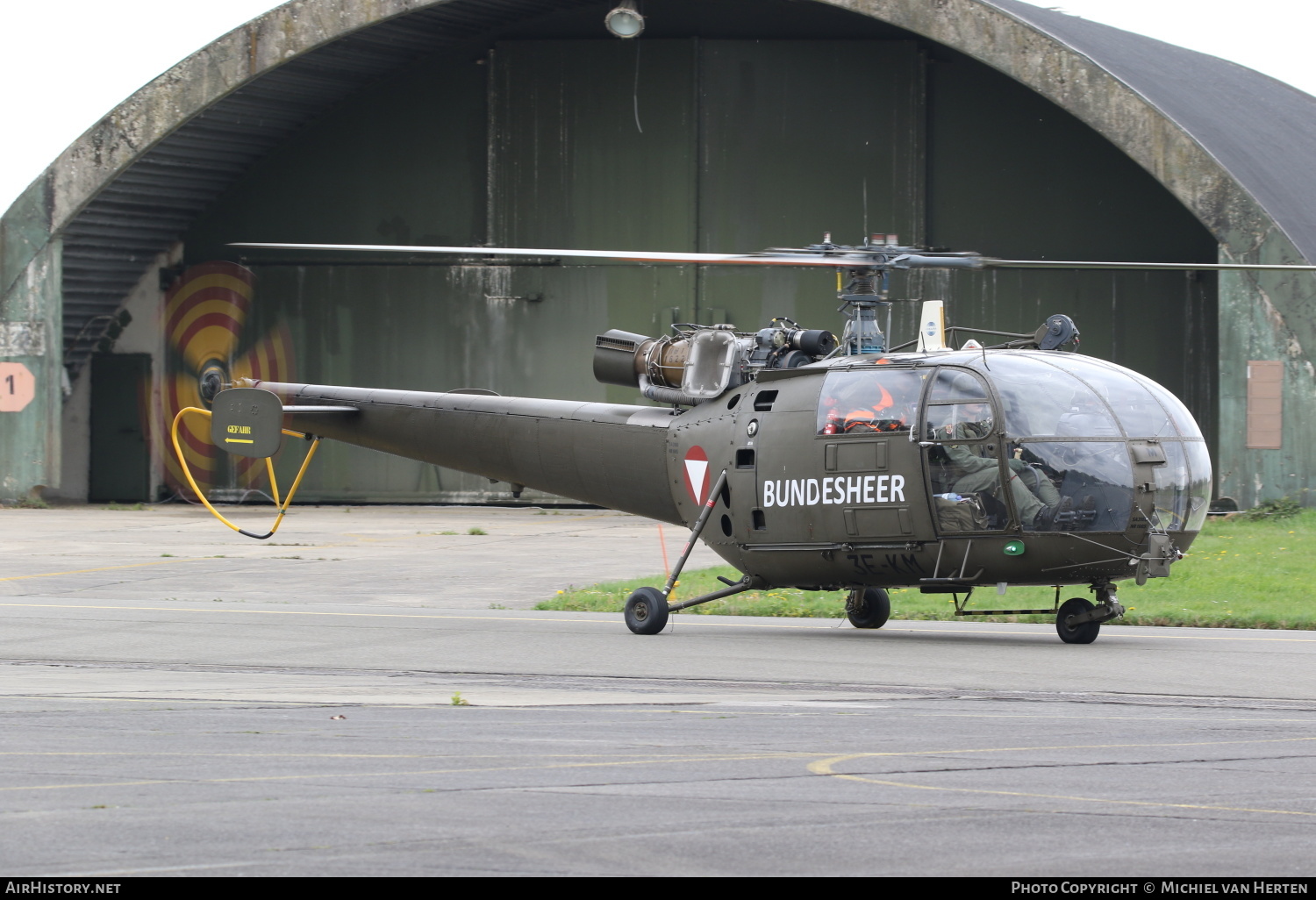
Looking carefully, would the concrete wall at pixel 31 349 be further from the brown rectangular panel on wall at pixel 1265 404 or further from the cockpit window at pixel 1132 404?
the cockpit window at pixel 1132 404

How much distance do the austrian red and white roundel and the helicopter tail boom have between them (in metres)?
0.39

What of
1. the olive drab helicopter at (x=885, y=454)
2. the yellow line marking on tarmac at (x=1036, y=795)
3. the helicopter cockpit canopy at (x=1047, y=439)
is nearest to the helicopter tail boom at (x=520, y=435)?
the olive drab helicopter at (x=885, y=454)

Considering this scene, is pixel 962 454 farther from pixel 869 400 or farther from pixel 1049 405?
pixel 869 400

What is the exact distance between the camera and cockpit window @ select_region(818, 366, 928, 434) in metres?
12.8

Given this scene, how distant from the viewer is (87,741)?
7.98 m

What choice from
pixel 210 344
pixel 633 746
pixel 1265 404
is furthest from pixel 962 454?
pixel 210 344

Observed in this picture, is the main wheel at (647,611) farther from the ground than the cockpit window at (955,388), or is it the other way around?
the cockpit window at (955,388)

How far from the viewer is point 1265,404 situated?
81.7 feet

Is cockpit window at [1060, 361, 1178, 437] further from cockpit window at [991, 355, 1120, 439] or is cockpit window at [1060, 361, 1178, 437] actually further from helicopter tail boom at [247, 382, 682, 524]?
helicopter tail boom at [247, 382, 682, 524]

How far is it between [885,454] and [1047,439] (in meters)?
1.32

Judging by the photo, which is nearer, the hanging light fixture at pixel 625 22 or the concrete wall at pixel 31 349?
the hanging light fixture at pixel 625 22

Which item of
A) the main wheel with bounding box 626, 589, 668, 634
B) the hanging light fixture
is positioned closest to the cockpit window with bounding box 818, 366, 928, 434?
the main wheel with bounding box 626, 589, 668, 634

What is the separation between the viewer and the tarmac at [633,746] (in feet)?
17.9
